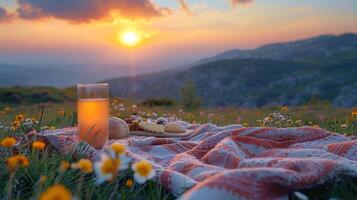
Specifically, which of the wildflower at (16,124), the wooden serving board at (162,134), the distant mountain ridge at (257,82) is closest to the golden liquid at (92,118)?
the wildflower at (16,124)

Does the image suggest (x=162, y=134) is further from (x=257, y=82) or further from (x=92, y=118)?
(x=257, y=82)

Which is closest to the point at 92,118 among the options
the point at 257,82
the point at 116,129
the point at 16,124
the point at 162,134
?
the point at 16,124

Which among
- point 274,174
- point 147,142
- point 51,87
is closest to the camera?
point 274,174

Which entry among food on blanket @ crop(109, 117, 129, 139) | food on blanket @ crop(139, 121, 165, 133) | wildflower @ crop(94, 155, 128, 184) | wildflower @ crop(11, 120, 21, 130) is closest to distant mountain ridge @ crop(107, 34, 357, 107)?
food on blanket @ crop(139, 121, 165, 133)

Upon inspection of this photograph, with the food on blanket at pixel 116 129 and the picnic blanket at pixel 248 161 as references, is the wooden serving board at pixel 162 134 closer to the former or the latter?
the picnic blanket at pixel 248 161

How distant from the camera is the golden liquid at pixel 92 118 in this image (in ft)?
9.53

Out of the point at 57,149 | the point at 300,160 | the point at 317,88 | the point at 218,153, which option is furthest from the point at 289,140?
the point at 317,88

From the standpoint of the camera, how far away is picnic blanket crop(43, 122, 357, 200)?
174cm

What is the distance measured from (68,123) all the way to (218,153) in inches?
115

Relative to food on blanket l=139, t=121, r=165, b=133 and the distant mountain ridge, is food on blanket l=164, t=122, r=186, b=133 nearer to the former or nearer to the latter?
food on blanket l=139, t=121, r=165, b=133

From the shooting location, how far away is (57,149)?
9.19 ft

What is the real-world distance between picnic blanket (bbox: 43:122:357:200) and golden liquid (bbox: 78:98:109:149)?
0.13 meters

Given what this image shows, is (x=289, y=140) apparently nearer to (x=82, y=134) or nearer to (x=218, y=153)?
(x=218, y=153)

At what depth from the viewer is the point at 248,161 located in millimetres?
2299
